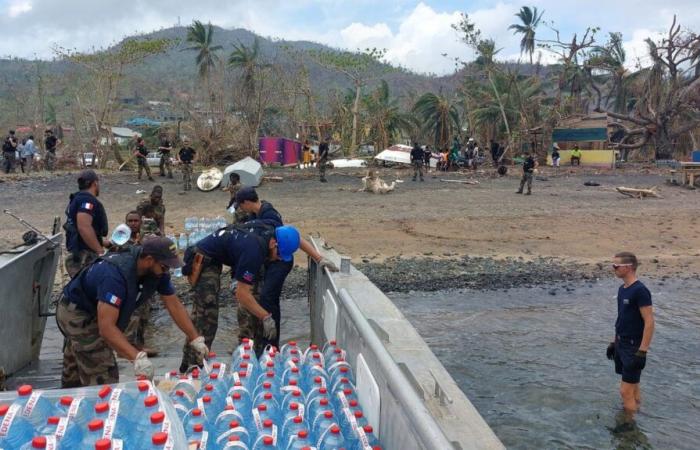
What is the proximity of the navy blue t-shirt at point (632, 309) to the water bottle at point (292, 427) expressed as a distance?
11.9 feet

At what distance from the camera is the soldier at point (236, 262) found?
5086 millimetres

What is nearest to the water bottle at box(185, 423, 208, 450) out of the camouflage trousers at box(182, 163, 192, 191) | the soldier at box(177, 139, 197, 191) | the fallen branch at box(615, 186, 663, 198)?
the soldier at box(177, 139, 197, 191)

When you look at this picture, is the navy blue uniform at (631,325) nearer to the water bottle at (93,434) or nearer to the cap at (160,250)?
the cap at (160,250)

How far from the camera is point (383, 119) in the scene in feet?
118

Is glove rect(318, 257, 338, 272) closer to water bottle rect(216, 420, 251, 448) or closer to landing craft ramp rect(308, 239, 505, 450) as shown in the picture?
landing craft ramp rect(308, 239, 505, 450)

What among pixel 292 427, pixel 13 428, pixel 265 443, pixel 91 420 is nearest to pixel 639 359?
pixel 292 427

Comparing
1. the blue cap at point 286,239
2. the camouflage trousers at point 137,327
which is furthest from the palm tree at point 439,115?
the blue cap at point 286,239

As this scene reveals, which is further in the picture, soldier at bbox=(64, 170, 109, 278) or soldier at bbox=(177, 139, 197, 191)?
soldier at bbox=(177, 139, 197, 191)

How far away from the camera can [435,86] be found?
98562 millimetres

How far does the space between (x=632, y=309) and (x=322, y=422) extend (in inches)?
140

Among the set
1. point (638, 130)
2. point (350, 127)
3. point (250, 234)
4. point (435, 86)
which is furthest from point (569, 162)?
point (435, 86)

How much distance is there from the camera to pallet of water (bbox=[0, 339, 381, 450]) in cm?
238

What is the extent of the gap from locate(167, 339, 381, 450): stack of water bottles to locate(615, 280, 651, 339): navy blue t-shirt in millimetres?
2884

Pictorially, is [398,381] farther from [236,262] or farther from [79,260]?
[79,260]
